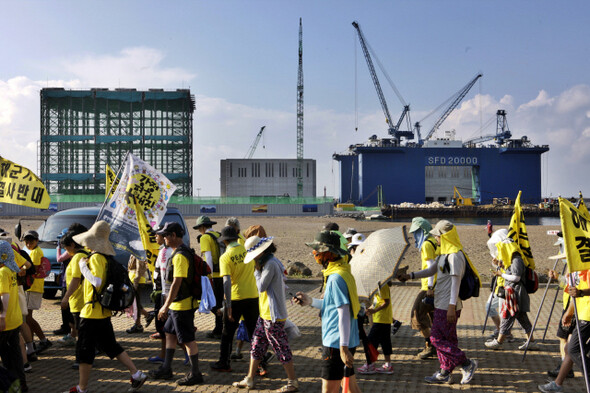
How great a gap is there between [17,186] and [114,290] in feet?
12.0

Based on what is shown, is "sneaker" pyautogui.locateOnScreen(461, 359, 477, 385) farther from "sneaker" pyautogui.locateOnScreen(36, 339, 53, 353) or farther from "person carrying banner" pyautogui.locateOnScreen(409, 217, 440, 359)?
"sneaker" pyautogui.locateOnScreen(36, 339, 53, 353)

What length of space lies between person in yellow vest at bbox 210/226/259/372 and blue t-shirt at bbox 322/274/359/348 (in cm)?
197

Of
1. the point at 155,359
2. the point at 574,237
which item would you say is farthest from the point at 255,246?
the point at 574,237

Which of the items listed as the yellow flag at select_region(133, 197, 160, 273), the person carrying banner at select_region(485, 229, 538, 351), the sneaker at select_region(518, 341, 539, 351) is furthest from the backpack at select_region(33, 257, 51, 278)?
the sneaker at select_region(518, 341, 539, 351)

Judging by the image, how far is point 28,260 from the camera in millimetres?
6270

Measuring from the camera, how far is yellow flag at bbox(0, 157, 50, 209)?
762cm

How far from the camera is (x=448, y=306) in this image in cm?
562

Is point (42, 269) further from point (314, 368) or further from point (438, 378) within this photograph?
point (438, 378)

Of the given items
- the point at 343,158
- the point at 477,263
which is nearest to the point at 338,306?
the point at 477,263

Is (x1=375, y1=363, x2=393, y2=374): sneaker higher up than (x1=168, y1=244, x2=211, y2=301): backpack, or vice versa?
(x1=168, y1=244, x2=211, y2=301): backpack

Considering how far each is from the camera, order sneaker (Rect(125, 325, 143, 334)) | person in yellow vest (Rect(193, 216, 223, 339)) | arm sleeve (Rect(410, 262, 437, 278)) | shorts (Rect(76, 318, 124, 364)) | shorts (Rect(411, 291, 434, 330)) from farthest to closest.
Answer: sneaker (Rect(125, 325, 143, 334))
person in yellow vest (Rect(193, 216, 223, 339))
shorts (Rect(411, 291, 434, 330))
arm sleeve (Rect(410, 262, 437, 278))
shorts (Rect(76, 318, 124, 364))

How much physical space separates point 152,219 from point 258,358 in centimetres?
347

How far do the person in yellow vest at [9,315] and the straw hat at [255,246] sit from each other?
2303 millimetres

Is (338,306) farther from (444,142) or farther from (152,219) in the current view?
(444,142)
